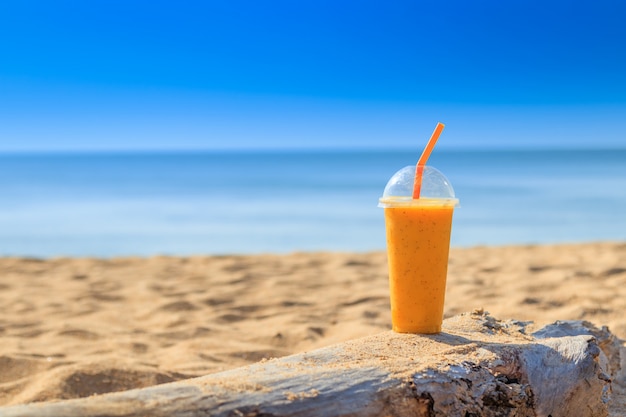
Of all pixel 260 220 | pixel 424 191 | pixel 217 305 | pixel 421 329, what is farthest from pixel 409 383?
pixel 260 220

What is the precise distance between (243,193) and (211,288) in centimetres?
1451

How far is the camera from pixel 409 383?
1623 mm

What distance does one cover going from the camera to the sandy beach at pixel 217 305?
2853 millimetres

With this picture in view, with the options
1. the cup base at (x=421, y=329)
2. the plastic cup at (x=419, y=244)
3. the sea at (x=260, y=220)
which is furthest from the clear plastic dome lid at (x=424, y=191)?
the sea at (x=260, y=220)

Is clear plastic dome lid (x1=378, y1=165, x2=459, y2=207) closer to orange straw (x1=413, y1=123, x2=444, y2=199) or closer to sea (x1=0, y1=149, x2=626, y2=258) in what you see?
orange straw (x1=413, y1=123, x2=444, y2=199)

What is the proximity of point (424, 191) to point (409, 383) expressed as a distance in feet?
2.09

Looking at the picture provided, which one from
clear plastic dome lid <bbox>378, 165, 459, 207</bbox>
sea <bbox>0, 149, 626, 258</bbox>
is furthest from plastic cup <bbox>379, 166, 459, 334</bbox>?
sea <bbox>0, 149, 626, 258</bbox>

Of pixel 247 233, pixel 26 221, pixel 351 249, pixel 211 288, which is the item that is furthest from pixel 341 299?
pixel 26 221

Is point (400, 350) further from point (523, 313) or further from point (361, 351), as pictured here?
point (523, 313)

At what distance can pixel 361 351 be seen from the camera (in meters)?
1.83

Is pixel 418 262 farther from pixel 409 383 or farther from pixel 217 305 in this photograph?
pixel 217 305

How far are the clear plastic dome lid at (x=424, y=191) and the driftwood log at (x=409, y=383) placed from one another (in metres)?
0.44

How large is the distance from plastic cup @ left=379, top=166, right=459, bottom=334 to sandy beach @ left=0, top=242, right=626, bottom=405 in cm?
93

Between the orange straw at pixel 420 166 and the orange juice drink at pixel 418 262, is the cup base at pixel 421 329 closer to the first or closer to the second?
the orange juice drink at pixel 418 262
